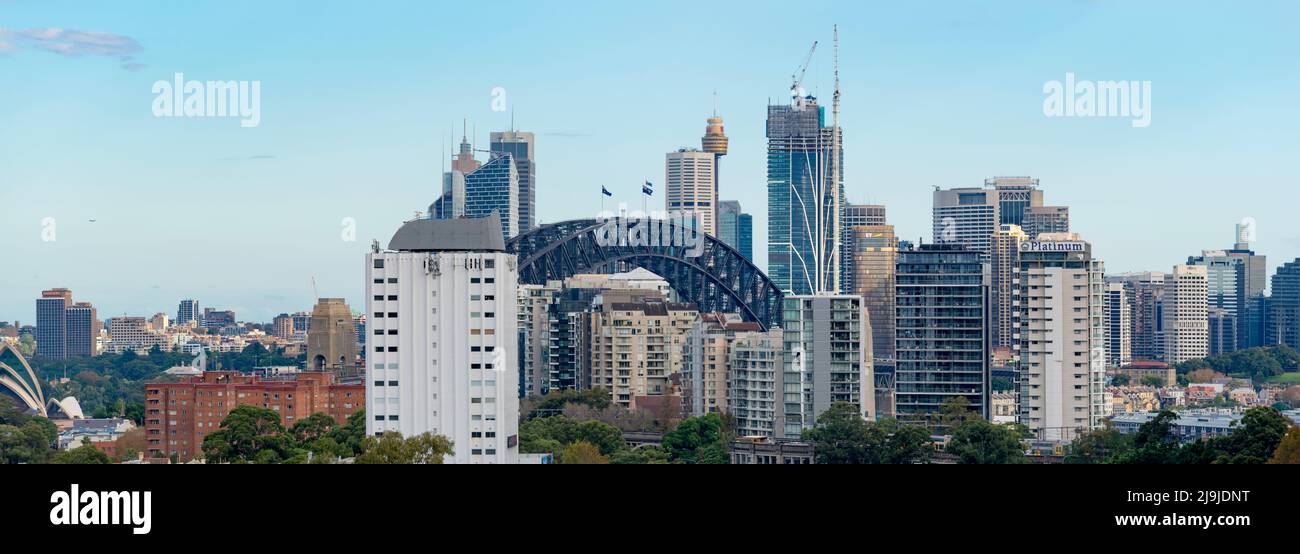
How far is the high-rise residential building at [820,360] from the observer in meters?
115

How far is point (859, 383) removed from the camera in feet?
382

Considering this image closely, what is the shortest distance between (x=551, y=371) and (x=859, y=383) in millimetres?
51380

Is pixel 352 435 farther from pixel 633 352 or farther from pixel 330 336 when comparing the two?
pixel 330 336

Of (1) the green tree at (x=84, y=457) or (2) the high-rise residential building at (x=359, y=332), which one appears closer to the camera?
(1) the green tree at (x=84, y=457)

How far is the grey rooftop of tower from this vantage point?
8000 centimetres

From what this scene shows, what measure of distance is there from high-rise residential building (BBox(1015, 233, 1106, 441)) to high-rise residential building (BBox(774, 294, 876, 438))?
34.4 feet

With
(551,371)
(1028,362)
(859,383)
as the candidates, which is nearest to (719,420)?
(859,383)

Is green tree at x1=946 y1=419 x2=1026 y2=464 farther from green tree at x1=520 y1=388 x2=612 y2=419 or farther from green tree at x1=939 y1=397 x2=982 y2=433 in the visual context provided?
green tree at x1=520 y1=388 x2=612 y2=419

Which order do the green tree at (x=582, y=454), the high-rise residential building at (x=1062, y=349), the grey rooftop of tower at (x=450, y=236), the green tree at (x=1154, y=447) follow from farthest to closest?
the high-rise residential building at (x=1062, y=349) < the green tree at (x=582, y=454) < the green tree at (x=1154, y=447) < the grey rooftop of tower at (x=450, y=236)

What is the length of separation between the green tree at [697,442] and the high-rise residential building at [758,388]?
7.33 m

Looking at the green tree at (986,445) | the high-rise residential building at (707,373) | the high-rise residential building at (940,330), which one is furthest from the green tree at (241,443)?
the high-rise residential building at (940,330)

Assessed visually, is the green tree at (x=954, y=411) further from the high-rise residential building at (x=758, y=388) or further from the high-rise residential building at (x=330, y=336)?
the high-rise residential building at (x=330, y=336)
